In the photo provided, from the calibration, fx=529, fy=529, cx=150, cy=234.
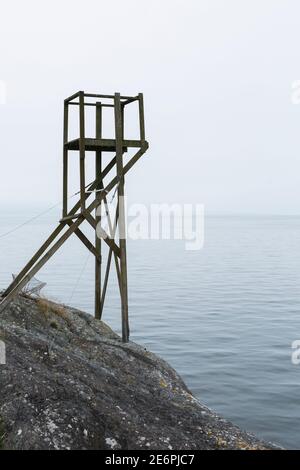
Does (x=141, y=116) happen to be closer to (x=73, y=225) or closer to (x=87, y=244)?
(x=73, y=225)

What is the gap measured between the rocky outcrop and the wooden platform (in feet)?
16.6

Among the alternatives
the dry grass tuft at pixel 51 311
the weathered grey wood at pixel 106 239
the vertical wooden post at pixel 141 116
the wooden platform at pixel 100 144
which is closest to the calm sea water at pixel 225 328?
the dry grass tuft at pixel 51 311

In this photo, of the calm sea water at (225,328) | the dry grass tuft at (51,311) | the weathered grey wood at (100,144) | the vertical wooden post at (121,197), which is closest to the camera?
the dry grass tuft at (51,311)

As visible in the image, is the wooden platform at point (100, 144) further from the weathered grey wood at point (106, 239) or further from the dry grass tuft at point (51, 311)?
the dry grass tuft at point (51, 311)

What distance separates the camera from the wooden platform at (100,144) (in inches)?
626

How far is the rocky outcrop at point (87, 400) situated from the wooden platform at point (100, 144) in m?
5.07

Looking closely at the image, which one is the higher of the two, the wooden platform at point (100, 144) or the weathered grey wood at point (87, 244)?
the wooden platform at point (100, 144)

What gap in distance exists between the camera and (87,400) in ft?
36.3

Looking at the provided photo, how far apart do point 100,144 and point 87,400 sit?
7957mm

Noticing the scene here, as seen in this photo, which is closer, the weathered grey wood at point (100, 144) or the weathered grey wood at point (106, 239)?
the weathered grey wood at point (106, 239)
